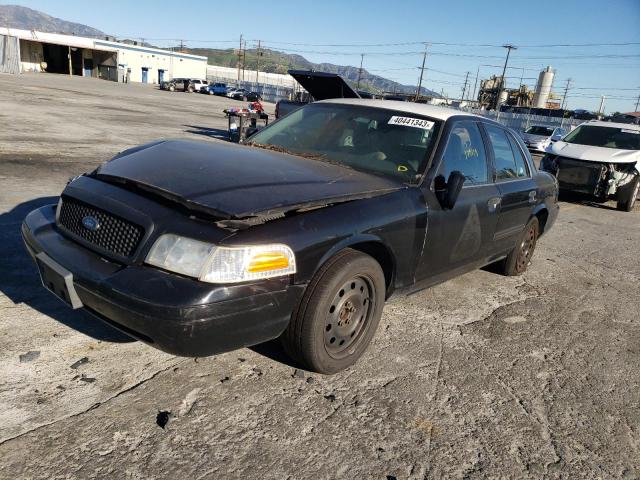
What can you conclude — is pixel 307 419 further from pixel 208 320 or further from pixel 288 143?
pixel 288 143

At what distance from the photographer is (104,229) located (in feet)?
8.50

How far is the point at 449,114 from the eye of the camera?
3.86 meters

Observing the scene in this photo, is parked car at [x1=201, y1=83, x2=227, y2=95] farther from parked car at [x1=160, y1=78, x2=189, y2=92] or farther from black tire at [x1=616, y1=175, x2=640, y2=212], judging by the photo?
black tire at [x1=616, y1=175, x2=640, y2=212]

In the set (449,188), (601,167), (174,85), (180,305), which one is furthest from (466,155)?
(174,85)

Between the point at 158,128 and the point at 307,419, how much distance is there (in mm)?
15000

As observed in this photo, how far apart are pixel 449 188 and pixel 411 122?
2.20 feet

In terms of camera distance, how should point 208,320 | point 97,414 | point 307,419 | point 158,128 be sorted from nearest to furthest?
point 208,320 < point 97,414 < point 307,419 < point 158,128

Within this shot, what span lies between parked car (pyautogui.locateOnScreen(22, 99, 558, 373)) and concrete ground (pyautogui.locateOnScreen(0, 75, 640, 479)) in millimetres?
366

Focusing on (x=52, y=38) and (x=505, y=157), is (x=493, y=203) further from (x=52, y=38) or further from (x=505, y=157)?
(x=52, y=38)

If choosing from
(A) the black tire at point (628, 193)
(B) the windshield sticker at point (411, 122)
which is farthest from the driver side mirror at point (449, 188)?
(A) the black tire at point (628, 193)

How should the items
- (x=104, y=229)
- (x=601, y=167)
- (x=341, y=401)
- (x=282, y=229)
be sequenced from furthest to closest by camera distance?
(x=601, y=167)
(x=341, y=401)
(x=104, y=229)
(x=282, y=229)

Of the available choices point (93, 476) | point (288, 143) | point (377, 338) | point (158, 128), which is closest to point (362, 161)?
point (288, 143)

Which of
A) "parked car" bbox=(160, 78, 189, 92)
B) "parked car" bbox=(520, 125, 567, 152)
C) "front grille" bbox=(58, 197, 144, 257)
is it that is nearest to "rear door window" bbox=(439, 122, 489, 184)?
"front grille" bbox=(58, 197, 144, 257)

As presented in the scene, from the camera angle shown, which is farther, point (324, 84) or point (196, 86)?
point (196, 86)
